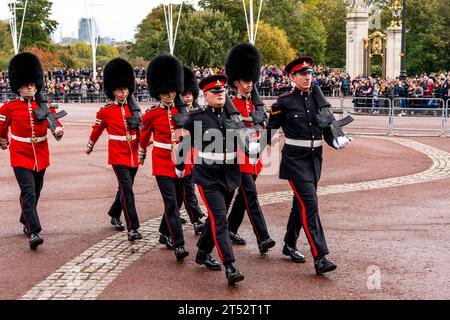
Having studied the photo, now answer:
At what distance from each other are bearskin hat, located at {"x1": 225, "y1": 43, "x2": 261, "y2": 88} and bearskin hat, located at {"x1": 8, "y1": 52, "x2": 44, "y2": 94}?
203cm

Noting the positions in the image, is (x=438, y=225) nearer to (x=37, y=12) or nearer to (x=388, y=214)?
(x=388, y=214)

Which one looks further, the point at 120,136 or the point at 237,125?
the point at 120,136

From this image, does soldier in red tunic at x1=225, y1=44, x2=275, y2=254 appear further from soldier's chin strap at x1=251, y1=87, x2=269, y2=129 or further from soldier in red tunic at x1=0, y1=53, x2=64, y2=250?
soldier in red tunic at x1=0, y1=53, x2=64, y2=250

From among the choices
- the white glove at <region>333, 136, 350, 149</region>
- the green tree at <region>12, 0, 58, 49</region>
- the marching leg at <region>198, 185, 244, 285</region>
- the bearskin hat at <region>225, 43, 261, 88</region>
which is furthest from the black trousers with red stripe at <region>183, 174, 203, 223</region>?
the green tree at <region>12, 0, 58, 49</region>

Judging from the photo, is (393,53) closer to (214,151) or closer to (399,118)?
(399,118)

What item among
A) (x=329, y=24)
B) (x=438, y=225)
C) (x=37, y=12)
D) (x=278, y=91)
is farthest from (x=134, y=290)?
(x=37, y=12)

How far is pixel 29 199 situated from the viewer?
736 cm

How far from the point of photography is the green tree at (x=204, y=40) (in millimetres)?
53781

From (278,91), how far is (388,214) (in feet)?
77.3

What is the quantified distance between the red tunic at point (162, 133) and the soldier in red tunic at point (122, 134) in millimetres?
600

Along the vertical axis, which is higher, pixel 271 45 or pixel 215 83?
pixel 271 45

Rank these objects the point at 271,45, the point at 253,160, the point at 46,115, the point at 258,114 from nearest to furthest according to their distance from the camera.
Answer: the point at 253,160 → the point at 258,114 → the point at 46,115 → the point at 271,45

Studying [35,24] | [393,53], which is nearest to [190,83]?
[393,53]

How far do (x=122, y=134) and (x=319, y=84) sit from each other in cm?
2528
